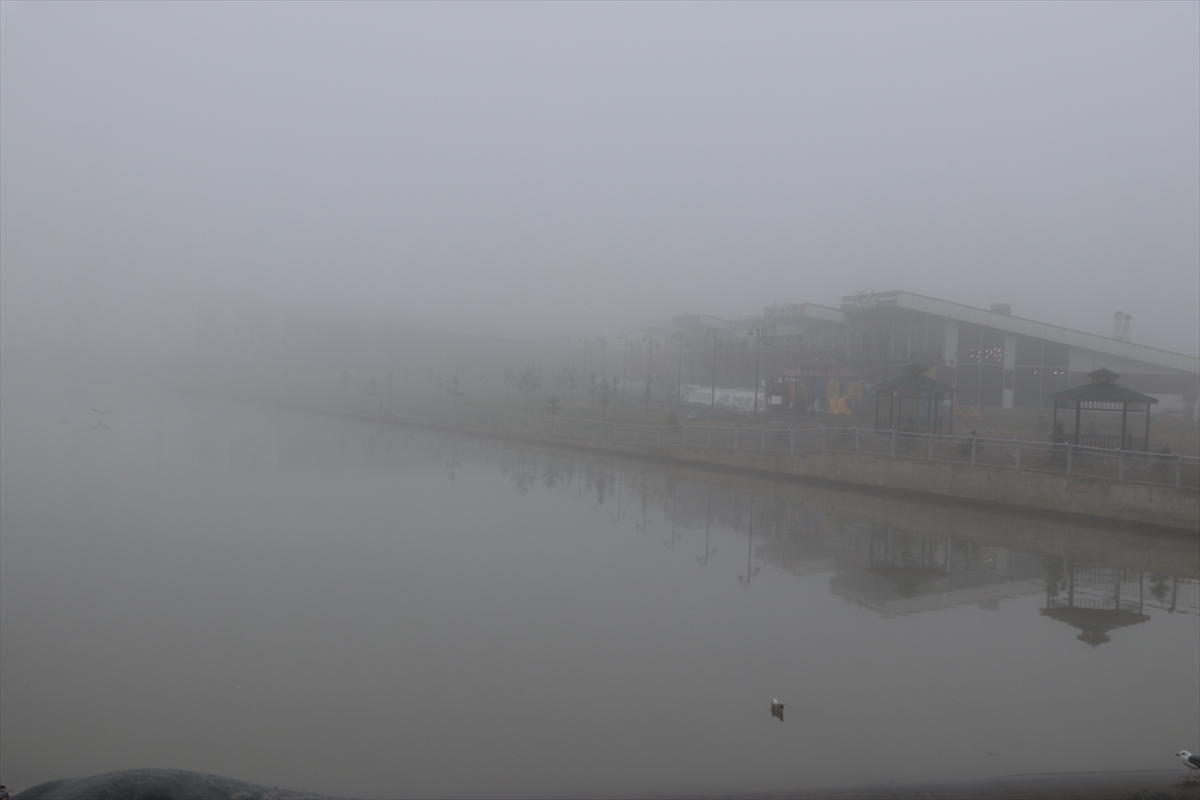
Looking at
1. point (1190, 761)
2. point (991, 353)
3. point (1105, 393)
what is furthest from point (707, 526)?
point (991, 353)

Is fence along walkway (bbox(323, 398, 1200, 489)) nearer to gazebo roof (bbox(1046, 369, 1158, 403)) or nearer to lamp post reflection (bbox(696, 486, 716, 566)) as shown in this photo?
gazebo roof (bbox(1046, 369, 1158, 403))

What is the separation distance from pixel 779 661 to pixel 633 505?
10.3 metres

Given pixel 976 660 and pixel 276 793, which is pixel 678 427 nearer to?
pixel 976 660

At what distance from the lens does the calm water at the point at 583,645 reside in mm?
6102

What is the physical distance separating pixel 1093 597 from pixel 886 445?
8.73 meters

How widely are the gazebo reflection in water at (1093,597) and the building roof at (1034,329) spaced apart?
2001 centimetres

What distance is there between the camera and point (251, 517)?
55.1 ft

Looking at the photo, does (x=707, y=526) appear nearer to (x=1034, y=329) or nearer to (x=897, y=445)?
(x=897, y=445)

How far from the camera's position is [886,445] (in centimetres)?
1961

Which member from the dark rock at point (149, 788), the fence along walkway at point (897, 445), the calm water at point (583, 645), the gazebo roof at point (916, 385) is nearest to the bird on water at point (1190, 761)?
the calm water at point (583, 645)

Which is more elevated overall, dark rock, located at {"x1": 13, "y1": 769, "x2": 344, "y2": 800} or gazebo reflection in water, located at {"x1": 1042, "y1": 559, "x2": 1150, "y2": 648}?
dark rock, located at {"x1": 13, "y1": 769, "x2": 344, "y2": 800}

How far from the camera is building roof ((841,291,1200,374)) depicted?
95.1 feet

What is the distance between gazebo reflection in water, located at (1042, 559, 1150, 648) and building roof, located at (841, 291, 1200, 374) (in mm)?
20014

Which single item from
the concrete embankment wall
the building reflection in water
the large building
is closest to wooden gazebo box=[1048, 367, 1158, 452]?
the concrete embankment wall
